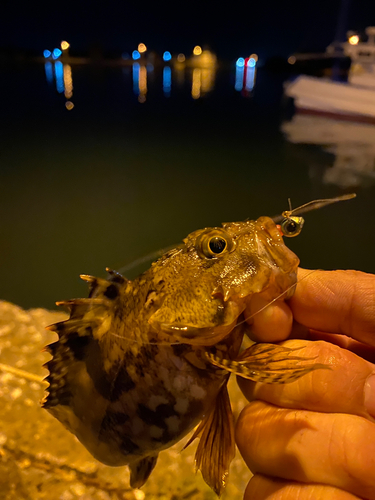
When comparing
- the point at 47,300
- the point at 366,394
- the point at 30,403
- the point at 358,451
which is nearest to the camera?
the point at 358,451

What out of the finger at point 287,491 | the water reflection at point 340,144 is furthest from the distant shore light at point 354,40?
the finger at point 287,491

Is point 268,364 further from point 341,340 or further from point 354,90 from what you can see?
point 354,90

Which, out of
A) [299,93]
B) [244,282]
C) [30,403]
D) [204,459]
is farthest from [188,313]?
[299,93]

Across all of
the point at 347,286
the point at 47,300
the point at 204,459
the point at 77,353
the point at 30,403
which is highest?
the point at 347,286

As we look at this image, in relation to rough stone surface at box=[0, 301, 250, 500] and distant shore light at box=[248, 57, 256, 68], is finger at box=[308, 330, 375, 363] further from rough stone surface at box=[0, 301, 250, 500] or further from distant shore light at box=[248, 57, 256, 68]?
distant shore light at box=[248, 57, 256, 68]

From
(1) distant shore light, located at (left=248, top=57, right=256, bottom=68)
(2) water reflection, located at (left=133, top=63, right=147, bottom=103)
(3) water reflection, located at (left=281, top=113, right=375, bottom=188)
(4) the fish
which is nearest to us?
(4) the fish

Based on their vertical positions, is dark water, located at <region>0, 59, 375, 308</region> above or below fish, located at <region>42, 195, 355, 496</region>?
below

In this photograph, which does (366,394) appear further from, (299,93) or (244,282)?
(299,93)

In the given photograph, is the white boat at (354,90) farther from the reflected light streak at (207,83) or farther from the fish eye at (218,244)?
the reflected light streak at (207,83)

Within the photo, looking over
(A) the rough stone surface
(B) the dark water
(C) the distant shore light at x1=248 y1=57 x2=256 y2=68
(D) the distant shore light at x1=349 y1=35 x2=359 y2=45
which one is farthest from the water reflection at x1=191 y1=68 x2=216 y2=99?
(C) the distant shore light at x1=248 y1=57 x2=256 y2=68
